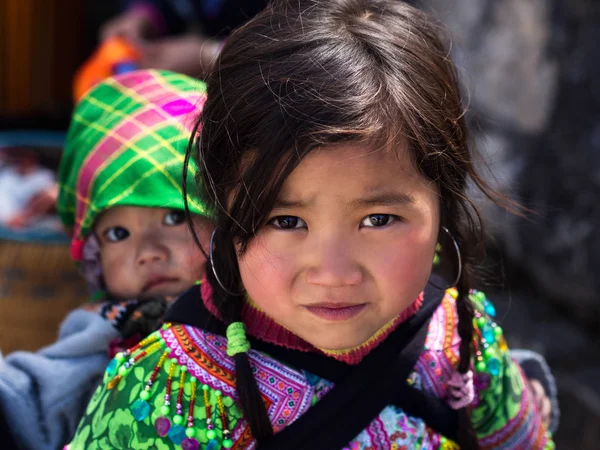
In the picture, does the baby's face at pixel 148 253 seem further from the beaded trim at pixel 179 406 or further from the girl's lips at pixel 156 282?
the beaded trim at pixel 179 406

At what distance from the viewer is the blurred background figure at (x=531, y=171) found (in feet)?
7.66

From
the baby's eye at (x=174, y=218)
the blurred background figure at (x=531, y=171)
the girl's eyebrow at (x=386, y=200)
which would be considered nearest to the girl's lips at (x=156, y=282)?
the baby's eye at (x=174, y=218)

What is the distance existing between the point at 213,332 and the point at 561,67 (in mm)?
1688

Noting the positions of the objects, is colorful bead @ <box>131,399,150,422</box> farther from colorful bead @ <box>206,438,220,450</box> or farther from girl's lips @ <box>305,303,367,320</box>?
girl's lips @ <box>305,303,367,320</box>

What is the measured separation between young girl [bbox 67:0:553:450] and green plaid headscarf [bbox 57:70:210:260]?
1.21 feet

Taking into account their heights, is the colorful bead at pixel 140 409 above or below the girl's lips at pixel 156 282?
above

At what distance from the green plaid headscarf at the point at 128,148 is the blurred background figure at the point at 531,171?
34 centimetres

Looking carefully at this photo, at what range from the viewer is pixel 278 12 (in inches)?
49.9

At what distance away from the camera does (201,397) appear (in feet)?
4.12

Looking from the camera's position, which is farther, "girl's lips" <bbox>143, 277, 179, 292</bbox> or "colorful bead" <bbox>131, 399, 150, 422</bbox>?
"girl's lips" <bbox>143, 277, 179, 292</bbox>

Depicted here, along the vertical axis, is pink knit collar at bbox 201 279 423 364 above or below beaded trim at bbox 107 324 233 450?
above

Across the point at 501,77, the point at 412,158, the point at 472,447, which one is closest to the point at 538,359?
the point at 472,447

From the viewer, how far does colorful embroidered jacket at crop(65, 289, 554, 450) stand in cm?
123

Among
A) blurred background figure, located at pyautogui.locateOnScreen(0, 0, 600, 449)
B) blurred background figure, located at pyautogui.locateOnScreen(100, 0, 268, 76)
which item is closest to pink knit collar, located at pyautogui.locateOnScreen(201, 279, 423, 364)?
blurred background figure, located at pyautogui.locateOnScreen(0, 0, 600, 449)
